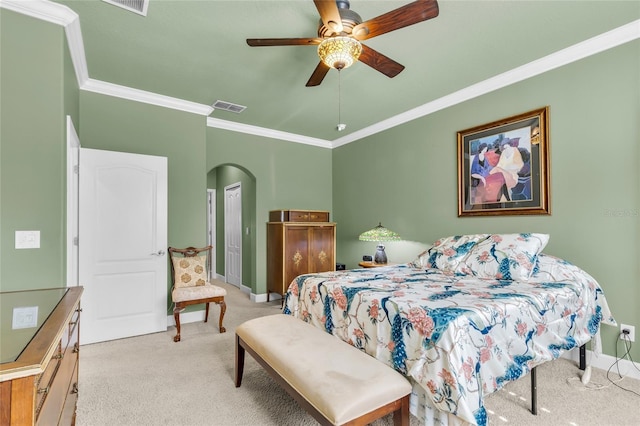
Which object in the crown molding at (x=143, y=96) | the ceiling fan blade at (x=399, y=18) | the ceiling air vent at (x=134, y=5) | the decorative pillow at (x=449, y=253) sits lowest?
the decorative pillow at (x=449, y=253)

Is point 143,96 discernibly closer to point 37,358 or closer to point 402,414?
point 37,358

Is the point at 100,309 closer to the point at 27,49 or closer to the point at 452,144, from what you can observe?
the point at 27,49

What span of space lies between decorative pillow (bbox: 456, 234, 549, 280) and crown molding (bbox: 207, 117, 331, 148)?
350 centimetres

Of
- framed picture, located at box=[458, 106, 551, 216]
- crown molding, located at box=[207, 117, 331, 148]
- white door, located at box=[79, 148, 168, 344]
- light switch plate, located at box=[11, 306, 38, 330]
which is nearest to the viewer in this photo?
light switch plate, located at box=[11, 306, 38, 330]

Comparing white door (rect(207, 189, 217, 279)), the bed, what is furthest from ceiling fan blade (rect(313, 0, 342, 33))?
white door (rect(207, 189, 217, 279))

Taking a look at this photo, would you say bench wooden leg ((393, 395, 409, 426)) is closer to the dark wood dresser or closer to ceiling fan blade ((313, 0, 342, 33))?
the dark wood dresser

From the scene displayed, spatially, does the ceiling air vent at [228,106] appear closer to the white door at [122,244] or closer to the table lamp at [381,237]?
the white door at [122,244]

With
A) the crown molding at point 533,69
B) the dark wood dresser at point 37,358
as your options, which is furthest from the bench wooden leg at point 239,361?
the crown molding at point 533,69

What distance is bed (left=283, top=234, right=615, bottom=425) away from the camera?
5.01 ft

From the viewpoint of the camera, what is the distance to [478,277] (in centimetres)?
271

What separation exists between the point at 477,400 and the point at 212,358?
2297 millimetres

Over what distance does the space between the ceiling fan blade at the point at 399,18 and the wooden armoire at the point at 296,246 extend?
308cm

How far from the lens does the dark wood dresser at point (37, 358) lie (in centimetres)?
79

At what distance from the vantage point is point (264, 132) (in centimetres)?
506
